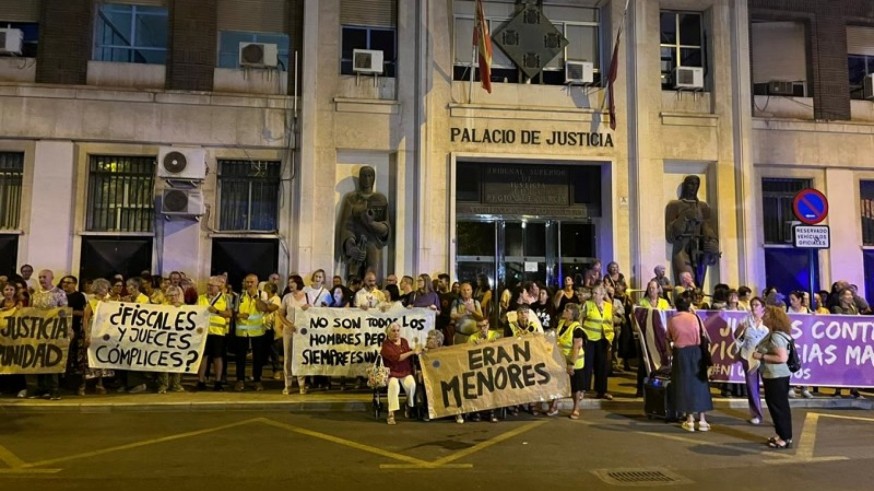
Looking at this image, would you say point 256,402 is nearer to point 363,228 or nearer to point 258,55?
point 363,228

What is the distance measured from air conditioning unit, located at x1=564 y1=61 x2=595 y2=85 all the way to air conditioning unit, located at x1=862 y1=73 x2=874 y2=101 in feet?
26.1

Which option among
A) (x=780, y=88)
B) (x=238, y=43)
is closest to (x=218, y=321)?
(x=238, y=43)

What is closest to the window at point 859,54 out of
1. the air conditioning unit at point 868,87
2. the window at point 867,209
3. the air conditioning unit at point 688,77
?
the air conditioning unit at point 868,87

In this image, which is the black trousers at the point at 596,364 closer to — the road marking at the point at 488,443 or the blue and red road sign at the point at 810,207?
the road marking at the point at 488,443

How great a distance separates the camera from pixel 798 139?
16.5 metres

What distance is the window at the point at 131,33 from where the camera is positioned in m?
15.5

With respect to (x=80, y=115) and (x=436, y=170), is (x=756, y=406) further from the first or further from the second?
(x=80, y=115)

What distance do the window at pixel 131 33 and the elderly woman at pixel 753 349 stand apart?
14325 millimetres

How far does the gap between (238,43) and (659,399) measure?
1305 cm

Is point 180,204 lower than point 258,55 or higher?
lower

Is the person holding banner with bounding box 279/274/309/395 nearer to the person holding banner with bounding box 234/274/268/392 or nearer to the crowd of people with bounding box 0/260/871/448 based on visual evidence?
the crowd of people with bounding box 0/260/871/448

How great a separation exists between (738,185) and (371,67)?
9.86 meters

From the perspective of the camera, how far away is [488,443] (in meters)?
7.54

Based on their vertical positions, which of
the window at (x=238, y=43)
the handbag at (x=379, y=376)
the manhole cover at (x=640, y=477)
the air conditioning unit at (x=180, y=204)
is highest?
the window at (x=238, y=43)
